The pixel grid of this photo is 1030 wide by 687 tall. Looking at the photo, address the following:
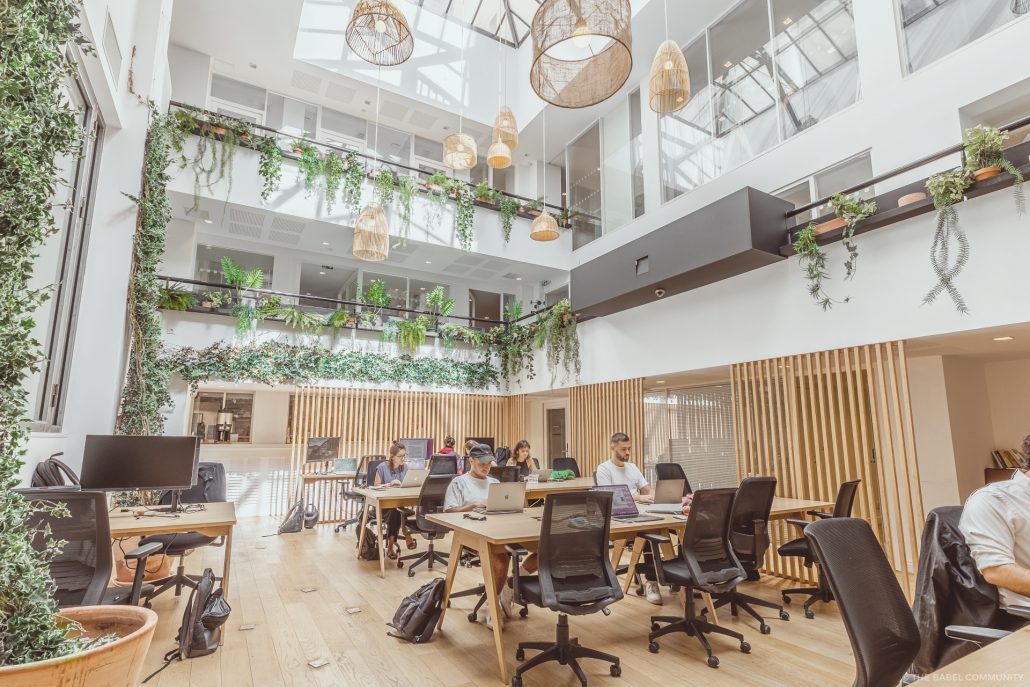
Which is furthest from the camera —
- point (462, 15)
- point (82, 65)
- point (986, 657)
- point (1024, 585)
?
point (462, 15)

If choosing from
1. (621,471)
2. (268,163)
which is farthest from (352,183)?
(621,471)

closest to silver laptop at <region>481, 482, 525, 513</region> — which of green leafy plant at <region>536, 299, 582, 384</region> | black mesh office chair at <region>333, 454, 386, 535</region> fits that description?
black mesh office chair at <region>333, 454, 386, 535</region>

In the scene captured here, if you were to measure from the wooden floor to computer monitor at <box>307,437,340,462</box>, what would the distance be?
3462 mm

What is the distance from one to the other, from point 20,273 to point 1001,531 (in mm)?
3734

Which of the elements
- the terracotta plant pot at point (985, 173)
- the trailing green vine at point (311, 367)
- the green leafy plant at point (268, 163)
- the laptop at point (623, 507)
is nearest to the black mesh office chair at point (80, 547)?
the laptop at point (623, 507)

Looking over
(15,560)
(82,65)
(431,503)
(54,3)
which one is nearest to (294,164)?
(82,65)

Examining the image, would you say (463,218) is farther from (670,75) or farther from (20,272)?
(20,272)

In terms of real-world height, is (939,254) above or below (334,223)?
below

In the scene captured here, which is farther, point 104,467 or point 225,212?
point 225,212

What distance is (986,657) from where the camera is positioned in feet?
4.80

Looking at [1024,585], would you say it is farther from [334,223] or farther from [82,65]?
[334,223]

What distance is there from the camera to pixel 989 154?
4.73 metres

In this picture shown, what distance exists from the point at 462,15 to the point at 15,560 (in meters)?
13.3

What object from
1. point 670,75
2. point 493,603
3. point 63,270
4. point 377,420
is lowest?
point 493,603
